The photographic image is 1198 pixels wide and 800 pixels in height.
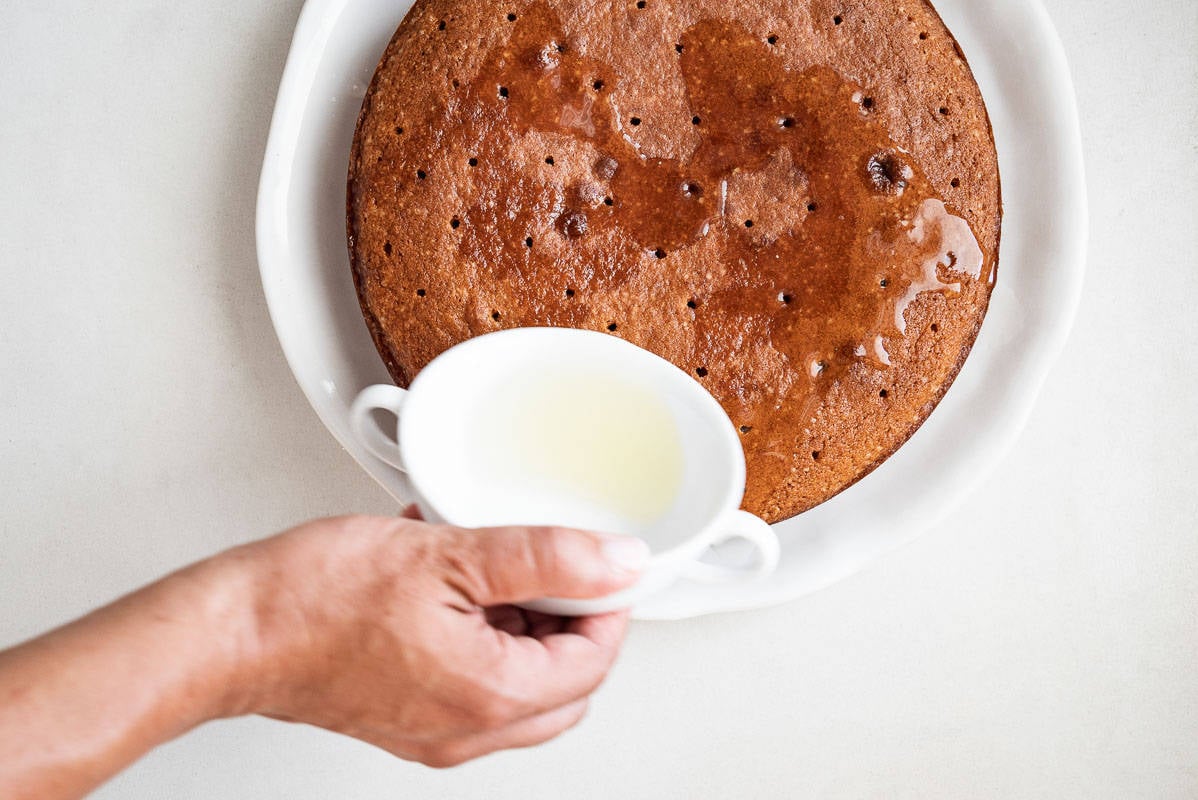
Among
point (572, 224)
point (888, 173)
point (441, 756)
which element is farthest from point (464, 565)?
point (888, 173)

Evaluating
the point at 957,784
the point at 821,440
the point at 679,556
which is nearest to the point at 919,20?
the point at 821,440

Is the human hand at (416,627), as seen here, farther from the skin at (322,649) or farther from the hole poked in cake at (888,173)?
the hole poked in cake at (888,173)

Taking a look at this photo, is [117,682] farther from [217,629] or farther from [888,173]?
[888,173]

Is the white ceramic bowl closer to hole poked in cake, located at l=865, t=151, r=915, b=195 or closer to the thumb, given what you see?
the thumb

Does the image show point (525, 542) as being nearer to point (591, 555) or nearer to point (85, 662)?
point (591, 555)

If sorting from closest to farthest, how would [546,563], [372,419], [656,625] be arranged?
[546,563] → [372,419] → [656,625]

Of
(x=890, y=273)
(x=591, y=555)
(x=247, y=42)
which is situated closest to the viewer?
(x=591, y=555)
